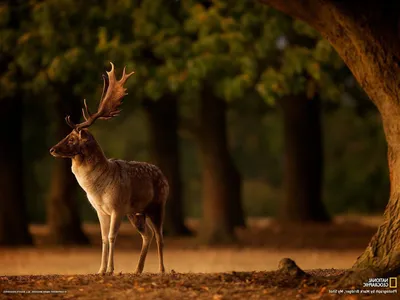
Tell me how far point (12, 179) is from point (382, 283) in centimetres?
1762

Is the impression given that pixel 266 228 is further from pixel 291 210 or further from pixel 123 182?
pixel 123 182

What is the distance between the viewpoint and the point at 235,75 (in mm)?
24453

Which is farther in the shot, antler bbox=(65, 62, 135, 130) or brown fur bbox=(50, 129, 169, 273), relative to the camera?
antler bbox=(65, 62, 135, 130)

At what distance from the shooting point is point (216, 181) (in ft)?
89.0

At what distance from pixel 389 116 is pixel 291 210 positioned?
59.1 ft

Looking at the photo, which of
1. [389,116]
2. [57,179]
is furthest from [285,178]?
[389,116]

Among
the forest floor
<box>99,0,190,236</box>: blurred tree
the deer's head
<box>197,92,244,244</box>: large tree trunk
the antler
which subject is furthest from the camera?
<box>197,92,244,244</box>: large tree trunk

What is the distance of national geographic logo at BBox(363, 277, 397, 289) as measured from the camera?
12039 millimetres

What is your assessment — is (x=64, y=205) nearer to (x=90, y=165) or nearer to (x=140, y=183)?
A: (x=140, y=183)

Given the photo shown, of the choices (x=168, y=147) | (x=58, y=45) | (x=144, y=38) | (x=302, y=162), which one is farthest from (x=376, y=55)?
(x=168, y=147)

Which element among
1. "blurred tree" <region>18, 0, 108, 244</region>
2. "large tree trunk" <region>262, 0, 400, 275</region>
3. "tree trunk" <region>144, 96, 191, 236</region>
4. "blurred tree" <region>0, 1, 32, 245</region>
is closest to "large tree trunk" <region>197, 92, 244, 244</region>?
"tree trunk" <region>144, 96, 191, 236</region>

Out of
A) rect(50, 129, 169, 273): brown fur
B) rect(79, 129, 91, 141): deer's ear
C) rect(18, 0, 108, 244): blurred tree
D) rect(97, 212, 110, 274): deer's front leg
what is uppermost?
rect(18, 0, 108, 244): blurred tree

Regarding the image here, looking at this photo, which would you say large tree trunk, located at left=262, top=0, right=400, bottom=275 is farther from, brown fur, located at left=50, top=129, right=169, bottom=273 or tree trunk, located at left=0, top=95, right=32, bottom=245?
tree trunk, located at left=0, top=95, right=32, bottom=245

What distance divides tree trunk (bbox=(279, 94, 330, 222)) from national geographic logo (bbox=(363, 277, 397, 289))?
1865 cm
